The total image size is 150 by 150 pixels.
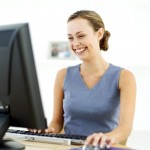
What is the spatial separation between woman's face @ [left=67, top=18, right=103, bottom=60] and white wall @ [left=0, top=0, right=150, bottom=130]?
157cm

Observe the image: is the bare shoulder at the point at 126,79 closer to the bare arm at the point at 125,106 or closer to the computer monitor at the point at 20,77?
the bare arm at the point at 125,106

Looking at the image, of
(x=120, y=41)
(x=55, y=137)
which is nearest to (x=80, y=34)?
(x=55, y=137)

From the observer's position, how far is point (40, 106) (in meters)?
0.98

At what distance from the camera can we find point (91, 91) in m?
1.65

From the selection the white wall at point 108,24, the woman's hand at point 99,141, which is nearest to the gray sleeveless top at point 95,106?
the woman's hand at point 99,141

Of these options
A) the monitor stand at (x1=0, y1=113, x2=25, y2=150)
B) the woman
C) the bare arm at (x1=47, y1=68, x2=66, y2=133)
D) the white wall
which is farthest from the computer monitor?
the white wall

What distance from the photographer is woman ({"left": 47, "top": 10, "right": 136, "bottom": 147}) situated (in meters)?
1.61

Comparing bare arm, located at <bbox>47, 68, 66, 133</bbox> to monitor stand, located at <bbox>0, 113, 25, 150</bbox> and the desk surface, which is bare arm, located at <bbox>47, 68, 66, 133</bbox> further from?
monitor stand, located at <bbox>0, 113, 25, 150</bbox>

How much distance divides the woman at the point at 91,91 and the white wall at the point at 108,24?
1.53 metres

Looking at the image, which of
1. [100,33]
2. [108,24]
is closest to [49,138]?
[100,33]

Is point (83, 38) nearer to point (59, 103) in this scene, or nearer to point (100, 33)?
point (100, 33)

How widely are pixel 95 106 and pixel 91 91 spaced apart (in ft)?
0.27

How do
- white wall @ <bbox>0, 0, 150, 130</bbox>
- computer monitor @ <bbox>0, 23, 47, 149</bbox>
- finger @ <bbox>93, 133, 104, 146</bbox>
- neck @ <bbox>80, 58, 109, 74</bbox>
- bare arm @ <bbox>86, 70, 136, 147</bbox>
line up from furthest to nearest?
1. white wall @ <bbox>0, 0, 150, 130</bbox>
2. neck @ <bbox>80, 58, 109, 74</bbox>
3. bare arm @ <bbox>86, 70, 136, 147</bbox>
4. finger @ <bbox>93, 133, 104, 146</bbox>
5. computer monitor @ <bbox>0, 23, 47, 149</bbox>

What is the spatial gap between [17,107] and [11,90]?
0.20 ft
